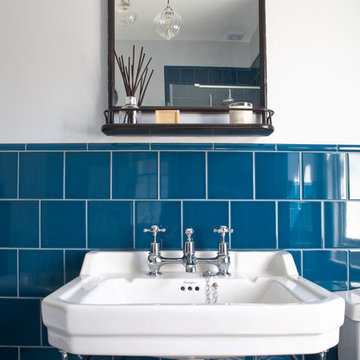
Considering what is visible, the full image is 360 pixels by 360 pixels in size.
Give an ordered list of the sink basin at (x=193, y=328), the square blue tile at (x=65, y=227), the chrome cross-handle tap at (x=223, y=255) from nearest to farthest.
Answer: the sink basin at (x=193, y=328), the chrome cross-handle tap at (x=223, y=255), the square blue tile at (x=65, y=227)

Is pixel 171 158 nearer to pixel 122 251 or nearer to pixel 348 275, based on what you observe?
pixel 122 251

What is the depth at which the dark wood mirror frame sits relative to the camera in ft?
3.72

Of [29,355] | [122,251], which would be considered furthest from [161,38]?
[29,355]

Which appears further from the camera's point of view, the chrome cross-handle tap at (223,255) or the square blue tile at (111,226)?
the square blue tile at (111,226)

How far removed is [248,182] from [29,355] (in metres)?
0.94

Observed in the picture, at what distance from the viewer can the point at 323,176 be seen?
1.23 m

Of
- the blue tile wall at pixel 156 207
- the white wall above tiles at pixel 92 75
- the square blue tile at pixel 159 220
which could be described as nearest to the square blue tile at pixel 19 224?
the blue tile wall at pixel 156 207

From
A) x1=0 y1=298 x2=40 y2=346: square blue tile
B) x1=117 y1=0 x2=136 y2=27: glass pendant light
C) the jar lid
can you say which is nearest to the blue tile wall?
x1=0 y1=298 x2=40 y2=346: square blue tile

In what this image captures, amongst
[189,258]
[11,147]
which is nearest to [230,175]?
[189,258]

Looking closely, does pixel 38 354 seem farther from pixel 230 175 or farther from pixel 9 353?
pixel 230 175

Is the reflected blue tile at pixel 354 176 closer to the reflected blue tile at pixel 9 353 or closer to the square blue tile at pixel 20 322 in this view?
the square blue tile at pixel 20 322

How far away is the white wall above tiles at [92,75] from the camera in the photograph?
1.24 m

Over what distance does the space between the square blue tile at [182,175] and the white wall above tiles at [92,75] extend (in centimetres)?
6

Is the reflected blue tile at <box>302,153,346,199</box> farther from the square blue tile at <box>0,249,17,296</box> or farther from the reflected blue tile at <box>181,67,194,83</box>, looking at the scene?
the square blue tile at <box>0,249,17,296</box>
